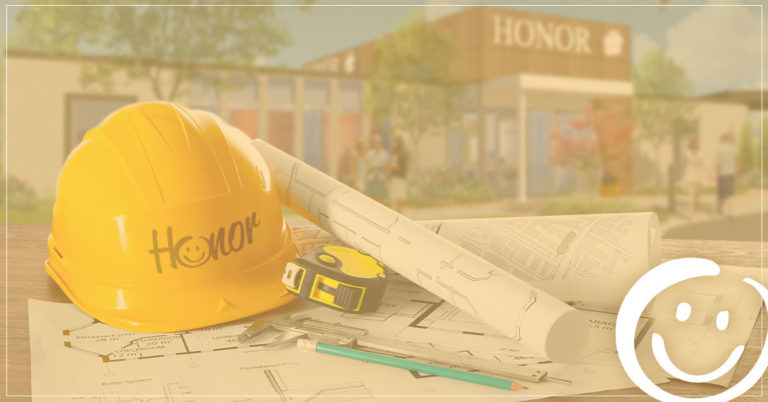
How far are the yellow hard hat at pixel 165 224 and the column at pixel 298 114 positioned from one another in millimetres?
9064

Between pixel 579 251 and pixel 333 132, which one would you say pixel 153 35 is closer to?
pixel 333 132

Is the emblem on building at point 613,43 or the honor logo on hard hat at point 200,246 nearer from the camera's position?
the honor logo on hard hat at point 200,246

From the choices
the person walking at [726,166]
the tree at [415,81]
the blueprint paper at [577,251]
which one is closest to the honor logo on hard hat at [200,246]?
the blueprint paper at [577,251]

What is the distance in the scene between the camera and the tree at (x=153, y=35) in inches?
329

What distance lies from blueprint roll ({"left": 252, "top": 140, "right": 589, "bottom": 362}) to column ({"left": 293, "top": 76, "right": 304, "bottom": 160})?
8925 millimetres

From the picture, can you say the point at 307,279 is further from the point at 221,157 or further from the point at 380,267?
the point at 221,157

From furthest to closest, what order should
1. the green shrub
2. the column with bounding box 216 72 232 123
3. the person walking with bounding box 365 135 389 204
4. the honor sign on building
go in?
the honor sign on building < the green shrub < the column with bounding box 216 72 232 123 < the person walking with bounding box 365 135 389 204

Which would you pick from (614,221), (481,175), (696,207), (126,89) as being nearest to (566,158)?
(481,175)

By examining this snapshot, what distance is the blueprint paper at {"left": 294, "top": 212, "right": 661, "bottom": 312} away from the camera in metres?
1.02

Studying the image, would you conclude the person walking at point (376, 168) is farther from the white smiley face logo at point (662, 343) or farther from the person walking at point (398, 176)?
the white smiley face logo at point (662, 343)

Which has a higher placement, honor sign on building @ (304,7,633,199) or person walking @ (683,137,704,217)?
honor sign on building @ (304,7,633,199)

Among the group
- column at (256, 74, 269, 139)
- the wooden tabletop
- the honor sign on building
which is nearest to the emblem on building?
the honor sign on building

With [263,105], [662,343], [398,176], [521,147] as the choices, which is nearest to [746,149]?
[521,147]

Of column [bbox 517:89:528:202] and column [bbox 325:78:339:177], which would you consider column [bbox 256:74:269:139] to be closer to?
column [bbox 325:78:339:177]
